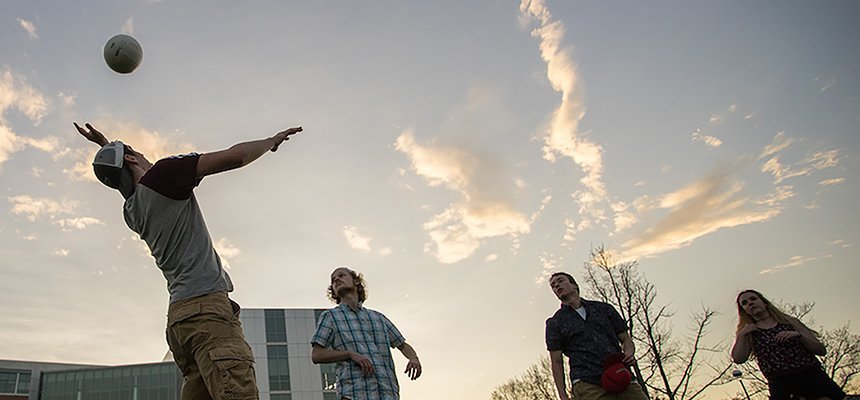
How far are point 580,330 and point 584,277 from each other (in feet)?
70.0

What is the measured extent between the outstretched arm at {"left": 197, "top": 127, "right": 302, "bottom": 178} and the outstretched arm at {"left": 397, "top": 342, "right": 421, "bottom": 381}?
256cm

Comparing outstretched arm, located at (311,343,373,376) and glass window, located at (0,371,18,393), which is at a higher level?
glass window, located at (0,371,18,393)

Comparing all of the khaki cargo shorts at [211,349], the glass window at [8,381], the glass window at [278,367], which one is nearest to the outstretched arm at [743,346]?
the khaki cargo shorts at [211,349]

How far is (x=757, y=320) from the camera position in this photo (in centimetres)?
648

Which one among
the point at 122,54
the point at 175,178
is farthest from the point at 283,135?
the point at 122,54

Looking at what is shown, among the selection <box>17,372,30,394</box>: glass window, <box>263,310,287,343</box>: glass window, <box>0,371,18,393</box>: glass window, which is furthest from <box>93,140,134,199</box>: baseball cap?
<box>0,371,18,393</box>: glass window

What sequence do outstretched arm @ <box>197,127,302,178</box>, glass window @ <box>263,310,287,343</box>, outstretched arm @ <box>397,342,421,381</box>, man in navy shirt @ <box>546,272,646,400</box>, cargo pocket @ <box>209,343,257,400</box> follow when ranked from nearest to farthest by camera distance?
cargo pocket @ <box>209,343,257,400</box>, outstretched arm @ <box>197,127,302,178</box>, outstretched arm @ <box>397,342,421,381</box>, man in navy shirt @ <box>546,272,646,400</box>, glass window @ <box>263,310,287,343</box>

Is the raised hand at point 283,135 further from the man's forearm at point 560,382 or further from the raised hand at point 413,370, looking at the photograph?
the man's forearm at point 560,382

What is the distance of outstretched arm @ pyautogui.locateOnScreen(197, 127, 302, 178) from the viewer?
3.90 meters

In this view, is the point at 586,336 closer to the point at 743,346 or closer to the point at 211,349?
the point at 743,346

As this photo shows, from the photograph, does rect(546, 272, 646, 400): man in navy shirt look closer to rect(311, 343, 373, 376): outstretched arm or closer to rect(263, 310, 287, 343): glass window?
rect(311, 343, 373, 376): outstretched arm

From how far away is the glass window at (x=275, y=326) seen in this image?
55375 millimetres

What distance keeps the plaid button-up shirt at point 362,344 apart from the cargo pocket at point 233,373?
66.7 inches

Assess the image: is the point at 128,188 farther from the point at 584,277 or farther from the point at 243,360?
the point at 584,277
